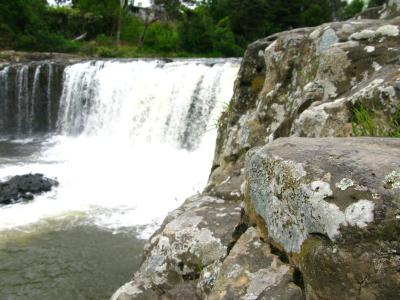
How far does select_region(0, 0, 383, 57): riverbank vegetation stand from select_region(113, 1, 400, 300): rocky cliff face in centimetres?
2754

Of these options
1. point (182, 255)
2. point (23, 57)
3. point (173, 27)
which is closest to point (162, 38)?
point (173, 27)

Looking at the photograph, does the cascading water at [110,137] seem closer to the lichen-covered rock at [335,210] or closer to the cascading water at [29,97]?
the cascading water at [29,97]

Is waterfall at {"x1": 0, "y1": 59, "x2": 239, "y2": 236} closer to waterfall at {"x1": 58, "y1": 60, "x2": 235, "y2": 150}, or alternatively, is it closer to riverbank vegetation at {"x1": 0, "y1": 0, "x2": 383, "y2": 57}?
waterfall at {"x1": 58, "y1": 60, "x2": 235, "y2": 150}

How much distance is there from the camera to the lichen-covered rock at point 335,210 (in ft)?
5.55

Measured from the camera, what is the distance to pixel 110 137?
18156 millimetres

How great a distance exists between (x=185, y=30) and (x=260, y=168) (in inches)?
1393

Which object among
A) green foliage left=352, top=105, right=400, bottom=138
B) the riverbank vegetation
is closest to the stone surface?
the riverbank vegetation

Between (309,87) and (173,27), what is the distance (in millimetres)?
41730

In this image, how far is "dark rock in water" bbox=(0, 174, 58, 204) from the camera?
10.3 meters

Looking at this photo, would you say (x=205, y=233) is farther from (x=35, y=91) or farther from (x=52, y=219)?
(x=35, y=91)

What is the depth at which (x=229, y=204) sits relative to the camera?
13.3 feet

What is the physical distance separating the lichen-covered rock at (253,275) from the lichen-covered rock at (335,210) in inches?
4.0

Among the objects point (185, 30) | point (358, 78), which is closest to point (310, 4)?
point (185, 30)

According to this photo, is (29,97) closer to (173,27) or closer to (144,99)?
(144,99)
